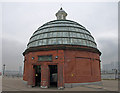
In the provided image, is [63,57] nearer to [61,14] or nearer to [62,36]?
[62,36]

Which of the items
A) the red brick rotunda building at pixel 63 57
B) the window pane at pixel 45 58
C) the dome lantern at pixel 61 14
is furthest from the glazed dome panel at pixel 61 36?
the dome lantern at pixel 61 14

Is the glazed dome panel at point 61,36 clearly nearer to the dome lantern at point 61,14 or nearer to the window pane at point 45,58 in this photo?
the window pane at point 45,58

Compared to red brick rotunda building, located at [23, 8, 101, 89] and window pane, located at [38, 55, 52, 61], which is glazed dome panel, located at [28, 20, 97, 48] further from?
window pane, located at [38, 55, 52, 61]

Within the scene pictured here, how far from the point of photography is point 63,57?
792 inches

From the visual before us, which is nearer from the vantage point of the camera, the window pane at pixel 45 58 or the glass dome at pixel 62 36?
the window pane at pixel 45 58

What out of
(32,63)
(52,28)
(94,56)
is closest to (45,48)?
(32,63)

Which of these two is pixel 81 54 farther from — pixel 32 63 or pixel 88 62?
pixel 32 63

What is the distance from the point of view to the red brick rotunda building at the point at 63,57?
19953 mm

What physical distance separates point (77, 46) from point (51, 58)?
5.94 metres

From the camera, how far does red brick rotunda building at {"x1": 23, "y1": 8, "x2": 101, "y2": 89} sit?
19953mm

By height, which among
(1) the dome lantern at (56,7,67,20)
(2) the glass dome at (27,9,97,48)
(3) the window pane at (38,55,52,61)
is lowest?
(3) the window pane at (38,55,52,61)

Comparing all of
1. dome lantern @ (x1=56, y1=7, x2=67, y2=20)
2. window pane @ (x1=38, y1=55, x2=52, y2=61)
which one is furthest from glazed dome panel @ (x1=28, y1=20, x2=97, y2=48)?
dome lantern @ (x1=56, y1=7, x2=67, y2=20)

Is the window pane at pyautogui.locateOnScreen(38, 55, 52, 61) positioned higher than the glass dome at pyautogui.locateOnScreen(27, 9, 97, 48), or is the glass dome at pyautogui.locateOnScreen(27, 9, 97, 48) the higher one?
the glass dome at pyautogui.locateOnScreen(27, 9, 97, 48)

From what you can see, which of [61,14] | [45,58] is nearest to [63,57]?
[45,58]
